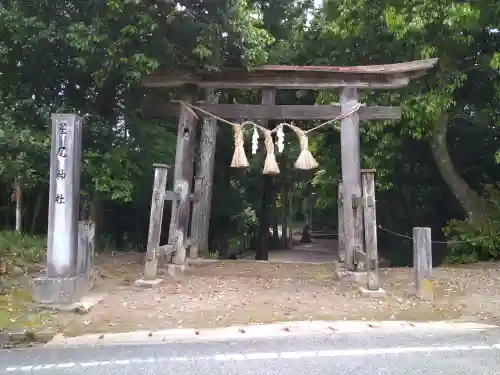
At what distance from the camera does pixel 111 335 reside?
21.3 feet

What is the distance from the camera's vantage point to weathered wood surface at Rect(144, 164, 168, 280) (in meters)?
9.54

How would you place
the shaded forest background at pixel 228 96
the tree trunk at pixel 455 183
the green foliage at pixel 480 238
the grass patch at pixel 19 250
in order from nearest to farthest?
the shaded forest background at pixel 228 96 → the grass patch at pixel 19 250 → the green foliage at pixel 480 238 → the tree trunk at pixel 455 183

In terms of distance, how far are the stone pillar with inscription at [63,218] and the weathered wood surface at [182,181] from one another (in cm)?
256

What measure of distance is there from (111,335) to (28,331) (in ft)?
3.23

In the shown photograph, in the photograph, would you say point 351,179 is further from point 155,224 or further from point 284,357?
point 284,357

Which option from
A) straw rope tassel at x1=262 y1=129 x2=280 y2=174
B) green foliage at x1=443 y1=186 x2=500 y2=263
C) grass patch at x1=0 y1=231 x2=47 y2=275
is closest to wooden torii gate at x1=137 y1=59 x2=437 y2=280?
straw rope tassel at x1=262 y1=129 x2=280 y2=174

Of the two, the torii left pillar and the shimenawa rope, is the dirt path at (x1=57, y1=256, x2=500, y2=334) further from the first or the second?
the shimenawa rope

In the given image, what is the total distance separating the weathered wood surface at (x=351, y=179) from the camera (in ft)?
33.4

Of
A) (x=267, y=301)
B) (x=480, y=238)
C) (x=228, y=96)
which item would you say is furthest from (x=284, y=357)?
(x=228, y=96)

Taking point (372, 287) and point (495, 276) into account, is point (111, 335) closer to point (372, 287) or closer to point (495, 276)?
point (372, 287)

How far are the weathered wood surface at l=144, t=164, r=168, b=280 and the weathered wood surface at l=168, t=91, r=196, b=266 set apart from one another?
78cm

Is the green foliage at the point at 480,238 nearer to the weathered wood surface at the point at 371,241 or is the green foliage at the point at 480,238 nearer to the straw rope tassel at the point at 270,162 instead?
the weathered wood surface at the point at 371,241

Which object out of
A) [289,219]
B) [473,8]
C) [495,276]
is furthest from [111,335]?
[289,219]

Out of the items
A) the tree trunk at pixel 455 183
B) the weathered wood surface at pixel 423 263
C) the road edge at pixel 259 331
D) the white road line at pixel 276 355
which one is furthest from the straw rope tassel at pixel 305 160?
the tree trunk at pixel 455 183
